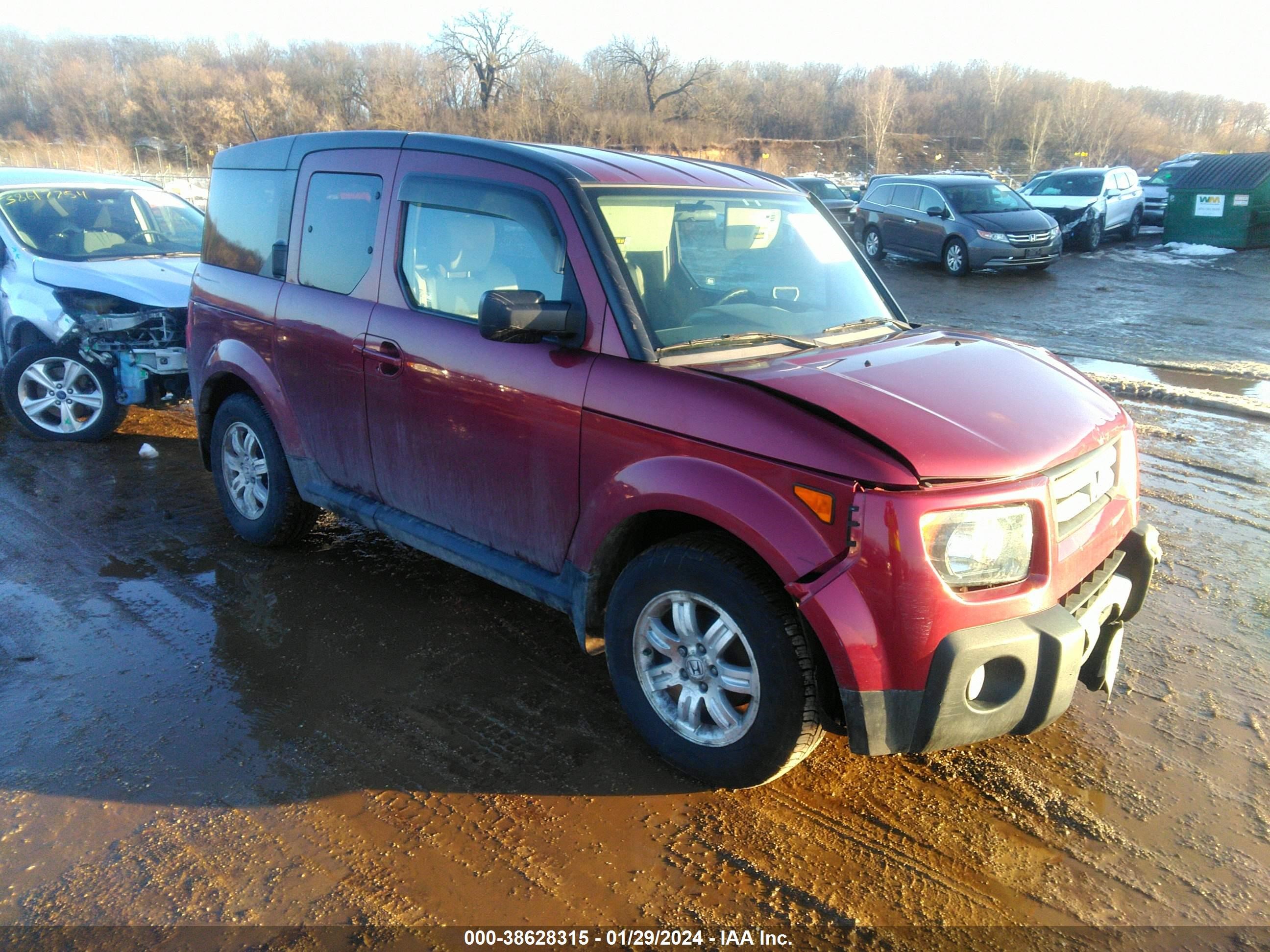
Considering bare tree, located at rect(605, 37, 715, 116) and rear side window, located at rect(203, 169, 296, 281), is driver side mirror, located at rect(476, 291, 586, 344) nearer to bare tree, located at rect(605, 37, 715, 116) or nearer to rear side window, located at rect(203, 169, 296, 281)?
rear side window, located at rect(203, 169, 296, 281)

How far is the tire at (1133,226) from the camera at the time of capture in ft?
72.3

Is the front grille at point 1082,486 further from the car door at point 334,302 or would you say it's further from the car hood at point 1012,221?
the car hood at point 1012,221

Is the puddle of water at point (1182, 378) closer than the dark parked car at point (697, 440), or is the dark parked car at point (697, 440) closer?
the dark parked car at point (697, 440)

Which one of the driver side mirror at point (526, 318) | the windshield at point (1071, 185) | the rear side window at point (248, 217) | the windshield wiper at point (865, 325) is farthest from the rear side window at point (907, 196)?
the driver side mirror at point (526, 318)

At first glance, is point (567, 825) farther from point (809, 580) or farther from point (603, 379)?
point (603, 379)

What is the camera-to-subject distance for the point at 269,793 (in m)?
3.11

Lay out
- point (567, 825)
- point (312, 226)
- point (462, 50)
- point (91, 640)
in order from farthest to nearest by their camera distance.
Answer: point (462, 50)
point (312, 226)
point (91, 640)
point (567, 825)

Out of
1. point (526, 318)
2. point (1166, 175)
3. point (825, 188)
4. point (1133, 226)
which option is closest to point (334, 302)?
point (526, 318)

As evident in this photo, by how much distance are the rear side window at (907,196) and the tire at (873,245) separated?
77 centimetres

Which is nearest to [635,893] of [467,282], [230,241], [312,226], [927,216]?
[467,282]

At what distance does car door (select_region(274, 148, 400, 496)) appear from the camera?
4.09 meters

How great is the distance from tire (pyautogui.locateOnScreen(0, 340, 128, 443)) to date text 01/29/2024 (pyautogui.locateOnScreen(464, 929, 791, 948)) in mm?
6161

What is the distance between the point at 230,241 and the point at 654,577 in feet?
11.1

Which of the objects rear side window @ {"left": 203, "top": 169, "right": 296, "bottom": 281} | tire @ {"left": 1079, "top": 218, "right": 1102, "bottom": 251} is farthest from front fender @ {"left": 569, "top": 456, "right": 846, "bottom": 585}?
tire @ {"left": 1079, "top": 218, "right": 1102, "bottom": 251}
